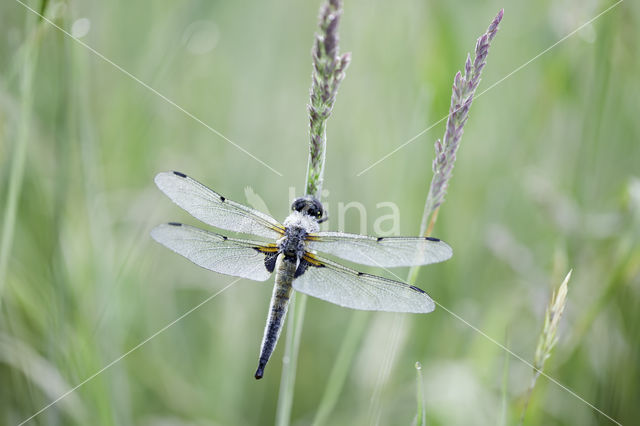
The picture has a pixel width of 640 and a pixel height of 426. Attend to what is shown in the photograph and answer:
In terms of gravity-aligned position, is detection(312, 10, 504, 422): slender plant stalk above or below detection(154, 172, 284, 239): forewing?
above

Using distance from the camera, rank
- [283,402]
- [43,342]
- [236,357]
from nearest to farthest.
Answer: [283,402]
[43,342]
[236,357]

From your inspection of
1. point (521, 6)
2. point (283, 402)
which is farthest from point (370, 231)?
point (521, 6)

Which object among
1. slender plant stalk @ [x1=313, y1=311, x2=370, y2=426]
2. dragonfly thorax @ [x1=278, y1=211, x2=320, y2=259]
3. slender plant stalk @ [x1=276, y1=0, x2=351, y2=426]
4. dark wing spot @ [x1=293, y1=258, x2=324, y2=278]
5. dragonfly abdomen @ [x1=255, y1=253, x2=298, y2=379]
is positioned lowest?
slender plant stalk @ [x1=313, y1=311, x2=370, y2=426]

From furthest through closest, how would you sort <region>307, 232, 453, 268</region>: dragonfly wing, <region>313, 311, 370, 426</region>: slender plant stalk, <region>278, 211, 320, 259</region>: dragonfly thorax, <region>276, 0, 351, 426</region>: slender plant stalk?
<region>278, 211, 320, 259</region>: dragonfly thorax
<region>313, 311, 370, 426</region>: slender plant stalk
<region>307, 232, 453, 268</region>: dragonfly wing
<region>276, 0, 351, 426</region>: slender plant stalk

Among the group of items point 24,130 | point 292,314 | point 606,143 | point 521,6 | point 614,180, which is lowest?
point 292,314

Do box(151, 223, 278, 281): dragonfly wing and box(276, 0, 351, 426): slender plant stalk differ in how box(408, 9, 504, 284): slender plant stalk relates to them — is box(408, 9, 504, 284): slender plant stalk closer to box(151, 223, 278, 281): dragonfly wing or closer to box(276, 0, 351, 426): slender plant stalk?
box(276, 0, 351, 426): slender plant stalk

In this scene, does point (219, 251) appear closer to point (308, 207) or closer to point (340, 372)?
point (308, 207)

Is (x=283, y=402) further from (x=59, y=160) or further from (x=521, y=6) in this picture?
(x=521, y=6)

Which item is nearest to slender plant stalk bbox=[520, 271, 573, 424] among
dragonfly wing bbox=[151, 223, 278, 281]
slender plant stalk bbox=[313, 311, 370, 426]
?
slender plant stalk bbox=[313, 311, 370, 426]
